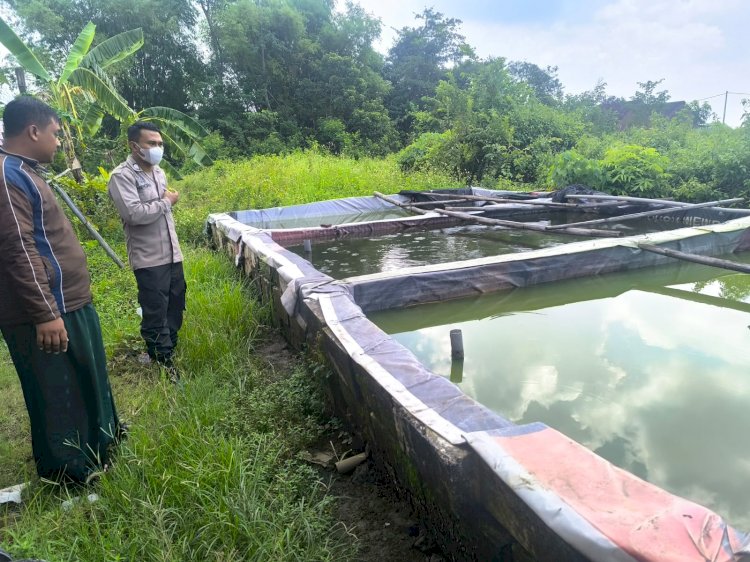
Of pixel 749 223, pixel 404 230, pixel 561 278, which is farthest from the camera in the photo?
pixel 404 230

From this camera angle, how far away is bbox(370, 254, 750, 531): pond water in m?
2.09

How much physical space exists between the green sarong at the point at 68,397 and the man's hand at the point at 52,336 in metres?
0.11

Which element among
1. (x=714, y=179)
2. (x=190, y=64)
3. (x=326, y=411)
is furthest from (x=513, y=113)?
(x=190, y=64)

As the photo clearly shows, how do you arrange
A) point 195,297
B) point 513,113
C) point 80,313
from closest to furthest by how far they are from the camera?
point 80,313, point 195,297, point 513,113

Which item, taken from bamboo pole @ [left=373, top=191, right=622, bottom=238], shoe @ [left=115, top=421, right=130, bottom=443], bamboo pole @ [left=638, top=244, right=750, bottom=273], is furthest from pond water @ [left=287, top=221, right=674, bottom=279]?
shoe @ [left=115, top=421, right=130, bottom=443]

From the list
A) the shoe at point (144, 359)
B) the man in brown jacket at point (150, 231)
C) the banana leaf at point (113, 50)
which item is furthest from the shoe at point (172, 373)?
the banana leaf at point (113, 50)

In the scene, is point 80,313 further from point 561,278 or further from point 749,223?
point 749,223

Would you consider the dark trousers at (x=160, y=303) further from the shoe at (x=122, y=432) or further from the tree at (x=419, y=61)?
the tree at (x=419, y=61)

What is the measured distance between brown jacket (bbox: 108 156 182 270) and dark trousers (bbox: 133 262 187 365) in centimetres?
7

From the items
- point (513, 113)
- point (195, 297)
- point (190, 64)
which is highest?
point (190, 64)

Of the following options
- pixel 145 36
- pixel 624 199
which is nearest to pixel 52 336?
pixel 624 199

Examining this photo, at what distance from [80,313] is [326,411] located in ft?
4.09

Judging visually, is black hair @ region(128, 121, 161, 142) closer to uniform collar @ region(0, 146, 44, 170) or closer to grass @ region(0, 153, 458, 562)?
uniform collar @ region(0, 146, 44, 170)

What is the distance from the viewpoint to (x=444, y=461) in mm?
1398
